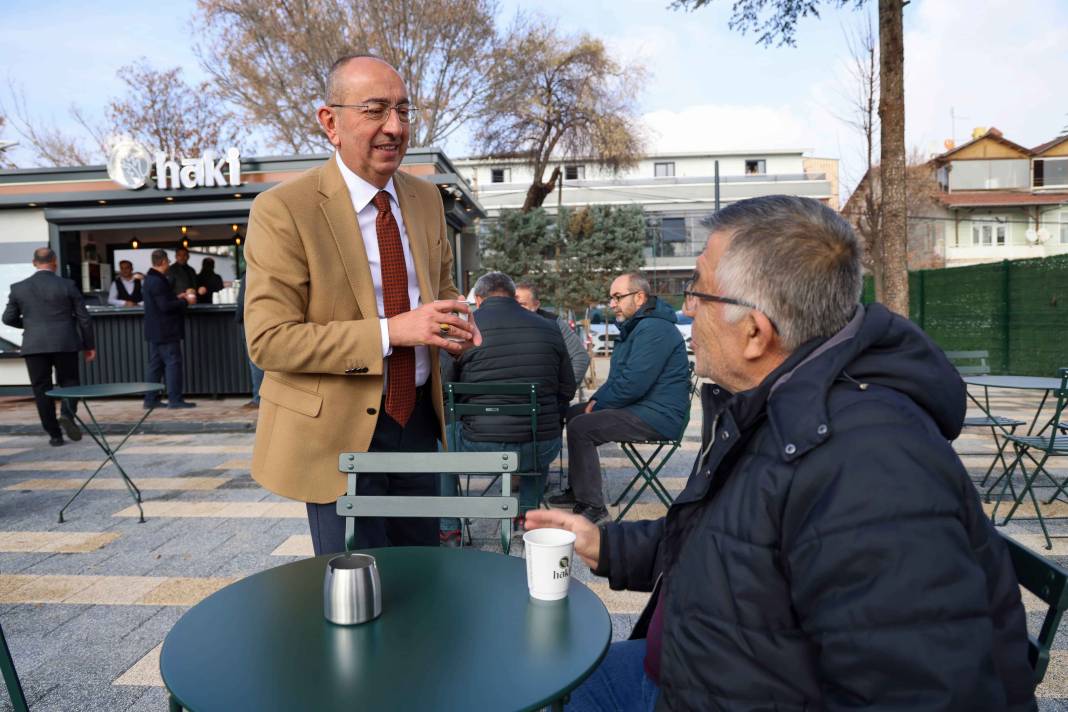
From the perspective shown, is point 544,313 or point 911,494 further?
point 544,313

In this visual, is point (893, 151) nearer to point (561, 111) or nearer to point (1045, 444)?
point (1045, 444)

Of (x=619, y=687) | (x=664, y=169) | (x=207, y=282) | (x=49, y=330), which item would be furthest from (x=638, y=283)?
(x=664, y=169)

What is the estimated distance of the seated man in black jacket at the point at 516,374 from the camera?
15.1 ft

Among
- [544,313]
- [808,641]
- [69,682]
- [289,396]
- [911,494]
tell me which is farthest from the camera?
[544,313]

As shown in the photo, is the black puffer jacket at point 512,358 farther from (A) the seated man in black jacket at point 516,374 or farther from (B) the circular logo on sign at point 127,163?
(B) the circular logo on sign at point 127,163

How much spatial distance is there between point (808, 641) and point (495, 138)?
22.3 m

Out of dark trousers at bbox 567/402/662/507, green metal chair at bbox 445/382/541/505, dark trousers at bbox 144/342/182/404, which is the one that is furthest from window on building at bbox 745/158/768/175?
green metal chair at bbox 445/382/541/505

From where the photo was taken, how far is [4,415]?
10133 mm

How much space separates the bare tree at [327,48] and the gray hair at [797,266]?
17.6 meters

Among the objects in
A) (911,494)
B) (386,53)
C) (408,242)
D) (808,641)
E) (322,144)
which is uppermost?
(386,53)

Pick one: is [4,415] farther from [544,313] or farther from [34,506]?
[544,313]

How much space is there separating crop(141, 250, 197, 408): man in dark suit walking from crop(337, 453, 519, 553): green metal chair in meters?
8.83

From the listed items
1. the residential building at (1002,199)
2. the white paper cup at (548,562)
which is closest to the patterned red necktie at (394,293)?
the white paper cup at (548,562)

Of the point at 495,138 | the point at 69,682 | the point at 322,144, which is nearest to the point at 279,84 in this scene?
the point at 322,144
